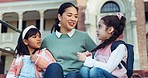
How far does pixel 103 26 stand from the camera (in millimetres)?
2137

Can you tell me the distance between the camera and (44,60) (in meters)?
2.11

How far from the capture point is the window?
14977mm

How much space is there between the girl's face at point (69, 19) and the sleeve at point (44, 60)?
299mm

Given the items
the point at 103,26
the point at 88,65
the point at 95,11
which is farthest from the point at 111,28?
the point at 95,11

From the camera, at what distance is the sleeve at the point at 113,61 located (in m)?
1.90

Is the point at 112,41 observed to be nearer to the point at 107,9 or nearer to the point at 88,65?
the point at 88,65

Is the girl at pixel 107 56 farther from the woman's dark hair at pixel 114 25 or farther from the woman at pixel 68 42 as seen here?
the woman at pixel 68 42

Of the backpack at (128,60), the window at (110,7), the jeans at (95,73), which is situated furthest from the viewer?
the window at (110,7)

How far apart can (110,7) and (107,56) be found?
13245mm

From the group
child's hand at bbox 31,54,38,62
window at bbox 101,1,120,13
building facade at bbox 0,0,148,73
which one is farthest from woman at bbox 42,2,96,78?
window at bbox 101,1,120,13

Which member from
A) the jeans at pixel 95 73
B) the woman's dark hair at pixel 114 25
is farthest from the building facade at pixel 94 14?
the jeans at pixel 95 73

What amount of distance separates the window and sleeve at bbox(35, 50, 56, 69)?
13009 mm

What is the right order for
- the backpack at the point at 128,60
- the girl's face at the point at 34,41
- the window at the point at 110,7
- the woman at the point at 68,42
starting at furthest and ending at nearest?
the window at the point at 110,7
the girl's face at the point at 34,41
the woman at the point at 68,42
the backpack at the point at 128,60

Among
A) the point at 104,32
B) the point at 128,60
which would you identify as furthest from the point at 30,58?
the point at 128,60
